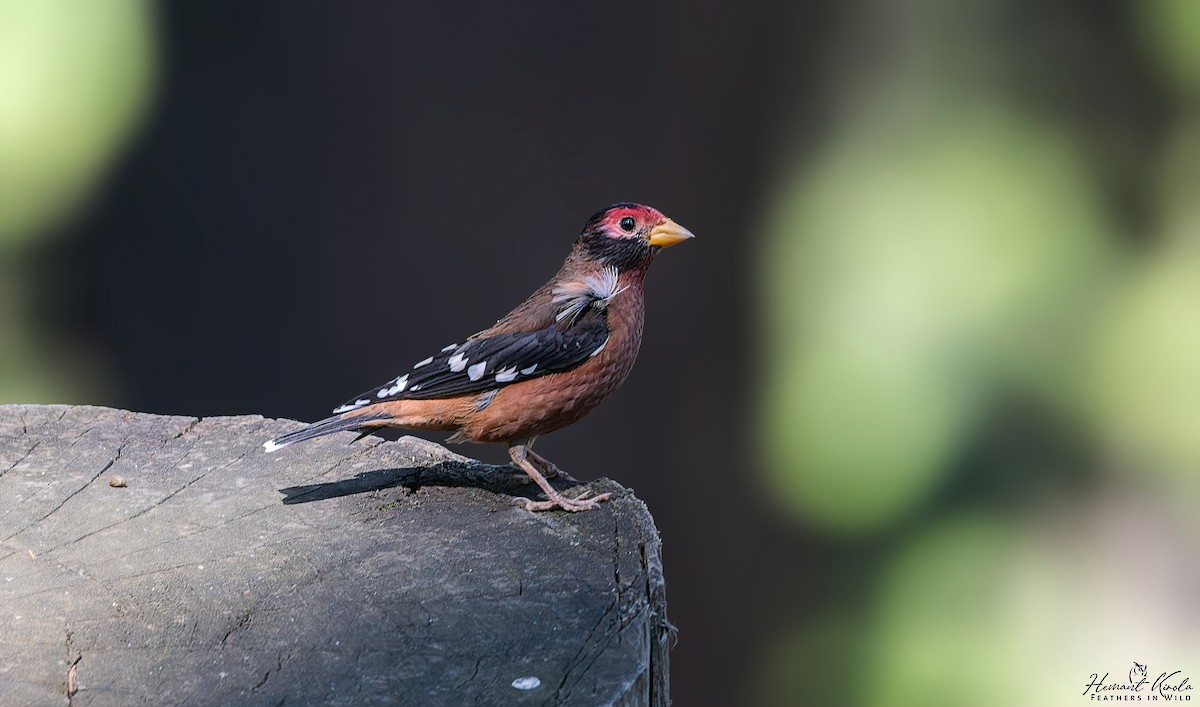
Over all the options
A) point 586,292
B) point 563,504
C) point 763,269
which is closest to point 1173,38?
point 763,269

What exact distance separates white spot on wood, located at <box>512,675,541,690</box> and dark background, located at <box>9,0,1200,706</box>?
2784 mm

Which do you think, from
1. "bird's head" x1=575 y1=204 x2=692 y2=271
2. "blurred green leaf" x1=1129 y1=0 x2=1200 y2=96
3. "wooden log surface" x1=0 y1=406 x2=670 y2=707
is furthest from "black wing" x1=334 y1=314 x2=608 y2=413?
"blurred green leaf" x1=1129 y1=0 x2=1200 y2=96

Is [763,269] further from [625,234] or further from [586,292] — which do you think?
[586,292]

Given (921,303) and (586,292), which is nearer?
(586,292)

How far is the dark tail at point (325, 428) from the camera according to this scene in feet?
10.5

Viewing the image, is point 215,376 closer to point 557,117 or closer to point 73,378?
point 73,378

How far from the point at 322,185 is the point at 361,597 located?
3.01m

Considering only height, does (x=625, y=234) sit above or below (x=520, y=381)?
above

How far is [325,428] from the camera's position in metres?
3.22

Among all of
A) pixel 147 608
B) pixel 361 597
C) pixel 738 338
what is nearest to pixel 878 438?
pixel 738 338

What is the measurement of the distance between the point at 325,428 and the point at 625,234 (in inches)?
40.8

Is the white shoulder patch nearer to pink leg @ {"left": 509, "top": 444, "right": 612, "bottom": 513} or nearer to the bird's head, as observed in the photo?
the bird's head

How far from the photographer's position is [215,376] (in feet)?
17.4
